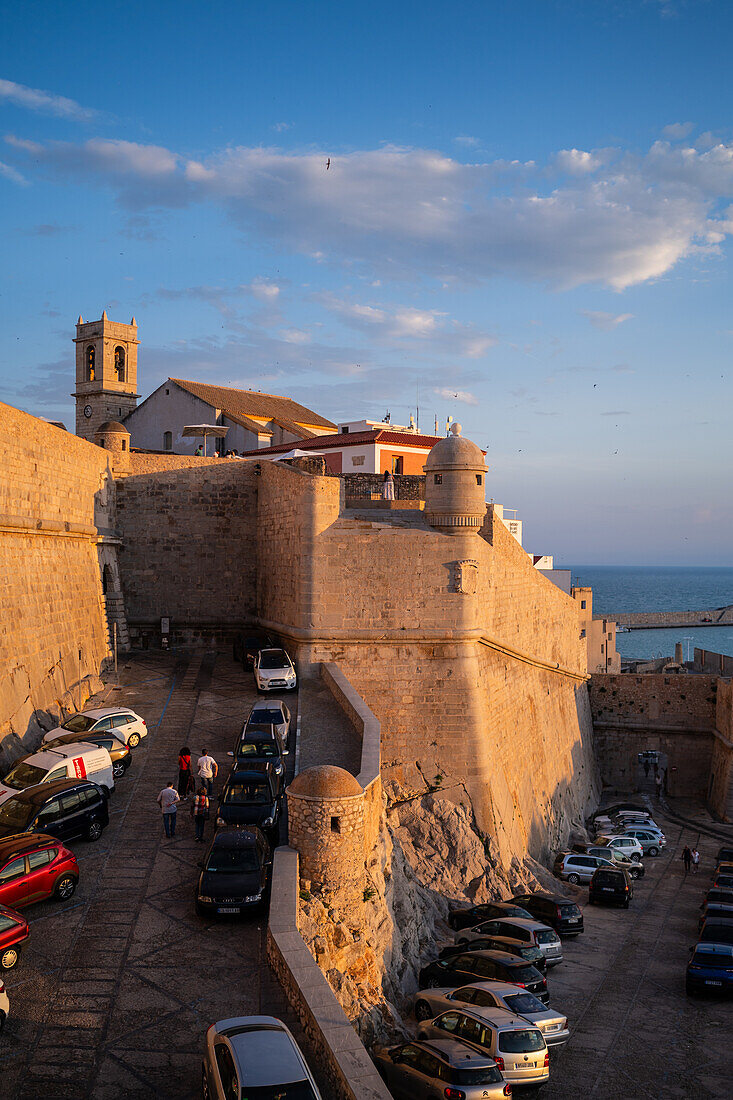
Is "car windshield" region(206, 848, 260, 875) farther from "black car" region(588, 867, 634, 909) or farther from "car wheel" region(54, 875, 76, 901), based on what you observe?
"black car" region(588, 867, 634, 909)

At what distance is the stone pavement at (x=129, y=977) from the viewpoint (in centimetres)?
931

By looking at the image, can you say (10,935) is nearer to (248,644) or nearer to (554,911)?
(554,911)

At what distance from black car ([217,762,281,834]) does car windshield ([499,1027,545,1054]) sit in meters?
5.16

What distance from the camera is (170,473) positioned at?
3152 cm

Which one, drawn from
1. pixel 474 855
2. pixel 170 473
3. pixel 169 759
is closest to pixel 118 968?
pixel 169 759

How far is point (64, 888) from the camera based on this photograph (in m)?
13.1

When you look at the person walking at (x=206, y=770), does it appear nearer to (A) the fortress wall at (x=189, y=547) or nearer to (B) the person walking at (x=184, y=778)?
(B) the person walking at (x=184, y=778)

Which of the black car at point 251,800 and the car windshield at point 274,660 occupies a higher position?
the car windshield at point 274,660

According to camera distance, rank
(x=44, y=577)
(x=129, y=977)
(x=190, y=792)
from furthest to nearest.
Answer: (x=44, y=577) → (x=190, y=792) → (x=129, y=977)

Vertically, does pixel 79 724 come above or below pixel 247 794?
above

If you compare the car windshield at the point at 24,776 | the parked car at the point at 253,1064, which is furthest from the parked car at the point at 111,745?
the parked car at the point at 253,1064

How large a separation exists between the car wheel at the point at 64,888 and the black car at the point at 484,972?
7.65m

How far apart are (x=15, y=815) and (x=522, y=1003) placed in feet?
30.0

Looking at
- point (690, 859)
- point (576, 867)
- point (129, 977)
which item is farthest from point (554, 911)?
point (129, 977)
